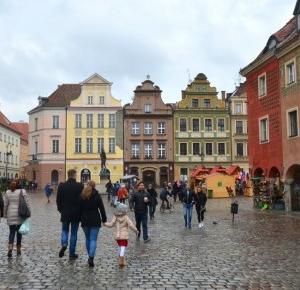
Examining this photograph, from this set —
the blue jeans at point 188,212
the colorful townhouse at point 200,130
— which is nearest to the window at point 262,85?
the blue jeans at point 188,212

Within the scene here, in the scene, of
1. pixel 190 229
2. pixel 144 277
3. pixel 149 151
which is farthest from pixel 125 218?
pixel 149 151

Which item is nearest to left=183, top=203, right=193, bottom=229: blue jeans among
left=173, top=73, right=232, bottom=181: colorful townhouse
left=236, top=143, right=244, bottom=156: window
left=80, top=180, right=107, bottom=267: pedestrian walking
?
left=80, top=180, right=107, bottom=267: pedestrian walking

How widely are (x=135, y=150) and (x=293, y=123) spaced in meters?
42.0

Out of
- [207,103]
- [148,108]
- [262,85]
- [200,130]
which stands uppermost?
[207,103]

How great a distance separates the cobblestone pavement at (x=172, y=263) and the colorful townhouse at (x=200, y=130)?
1982 inches

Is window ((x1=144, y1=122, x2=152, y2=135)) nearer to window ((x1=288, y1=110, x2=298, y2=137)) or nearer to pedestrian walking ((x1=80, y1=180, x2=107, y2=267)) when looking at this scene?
window ((x1=288, y1=110, x2=298, y2=137))

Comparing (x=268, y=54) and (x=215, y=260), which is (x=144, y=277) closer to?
(x=215, y=260)

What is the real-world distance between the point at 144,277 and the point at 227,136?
5981 centimetres

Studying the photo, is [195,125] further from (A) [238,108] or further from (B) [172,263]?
(B) [172,263]

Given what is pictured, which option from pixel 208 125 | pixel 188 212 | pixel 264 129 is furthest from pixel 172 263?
pixel 208 125

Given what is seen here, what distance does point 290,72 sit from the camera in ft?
87.7

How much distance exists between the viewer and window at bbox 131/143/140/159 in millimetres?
67188

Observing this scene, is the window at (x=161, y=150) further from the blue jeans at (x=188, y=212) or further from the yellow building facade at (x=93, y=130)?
the blue jeans at (x=188, y=212)

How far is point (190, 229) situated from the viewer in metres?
17.9
